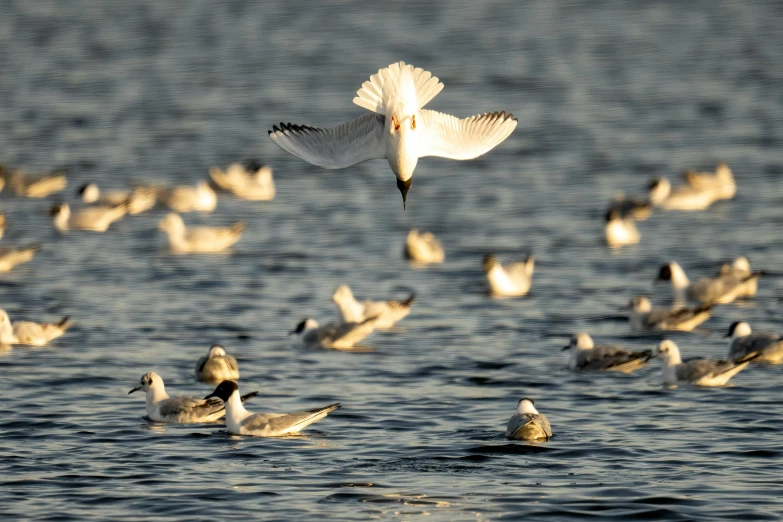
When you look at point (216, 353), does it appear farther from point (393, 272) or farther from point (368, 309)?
point (393, 272)

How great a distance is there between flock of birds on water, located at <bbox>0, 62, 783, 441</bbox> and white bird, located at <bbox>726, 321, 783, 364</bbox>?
17 mm

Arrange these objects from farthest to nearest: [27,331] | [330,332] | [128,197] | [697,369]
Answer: [128,197] < [330,332] < [27,331] < [697,369]

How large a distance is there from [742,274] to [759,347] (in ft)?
13.6

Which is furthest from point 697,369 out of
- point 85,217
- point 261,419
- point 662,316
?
point 85,217

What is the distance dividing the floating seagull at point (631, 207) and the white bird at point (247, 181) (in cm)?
705

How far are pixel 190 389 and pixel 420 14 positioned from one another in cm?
4055

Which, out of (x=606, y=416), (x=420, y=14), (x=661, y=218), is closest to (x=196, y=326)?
(x=606, y=416)

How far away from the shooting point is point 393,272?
24.4 meters

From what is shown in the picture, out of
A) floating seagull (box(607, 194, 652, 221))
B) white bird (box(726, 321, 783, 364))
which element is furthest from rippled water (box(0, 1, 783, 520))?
floating seagull (box(607, 194, 652, 221))

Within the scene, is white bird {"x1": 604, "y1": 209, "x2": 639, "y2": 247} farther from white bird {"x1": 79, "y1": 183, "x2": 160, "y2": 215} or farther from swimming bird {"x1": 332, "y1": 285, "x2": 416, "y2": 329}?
white bird {"x1": 79, "y1": 183, "x2": 160, "y2": 215}

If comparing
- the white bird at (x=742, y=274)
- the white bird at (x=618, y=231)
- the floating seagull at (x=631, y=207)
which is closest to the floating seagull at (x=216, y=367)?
the white bird at (x=742, y=274)

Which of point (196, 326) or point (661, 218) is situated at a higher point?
point (661, 218)

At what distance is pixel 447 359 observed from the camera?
62.1 ft

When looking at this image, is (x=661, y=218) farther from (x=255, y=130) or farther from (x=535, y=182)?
(x=255, y=130)
